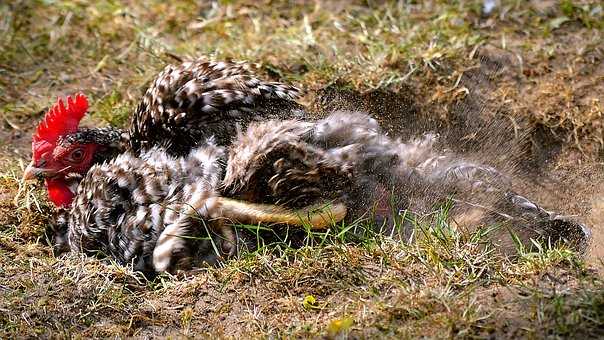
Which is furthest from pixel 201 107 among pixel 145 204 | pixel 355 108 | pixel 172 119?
pixel 355 108

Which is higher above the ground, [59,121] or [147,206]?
[59,121]

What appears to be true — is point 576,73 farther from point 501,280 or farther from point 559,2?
point 501,280

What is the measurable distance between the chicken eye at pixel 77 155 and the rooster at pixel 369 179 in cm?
97

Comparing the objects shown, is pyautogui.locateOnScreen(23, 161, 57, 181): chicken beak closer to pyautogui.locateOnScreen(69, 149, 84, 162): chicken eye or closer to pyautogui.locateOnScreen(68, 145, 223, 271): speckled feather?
pyautogui.locateOnScreen(69, 149, 84, 162): chicken eye

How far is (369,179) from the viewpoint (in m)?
4.32

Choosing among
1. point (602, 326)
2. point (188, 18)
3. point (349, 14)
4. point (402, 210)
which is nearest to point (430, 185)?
point (402, 210)

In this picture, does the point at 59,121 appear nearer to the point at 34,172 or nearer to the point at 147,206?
the point at 34,172

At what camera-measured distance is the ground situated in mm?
3385

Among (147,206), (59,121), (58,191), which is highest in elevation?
(59,121)

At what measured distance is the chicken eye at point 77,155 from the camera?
14.8ft

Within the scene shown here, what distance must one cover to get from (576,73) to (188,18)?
9.78 ft

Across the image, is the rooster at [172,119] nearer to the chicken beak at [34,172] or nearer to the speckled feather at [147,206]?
the chicken beak at [34,172]

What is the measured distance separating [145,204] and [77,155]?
64 centimetres

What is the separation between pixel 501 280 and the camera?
3484 millimetres
